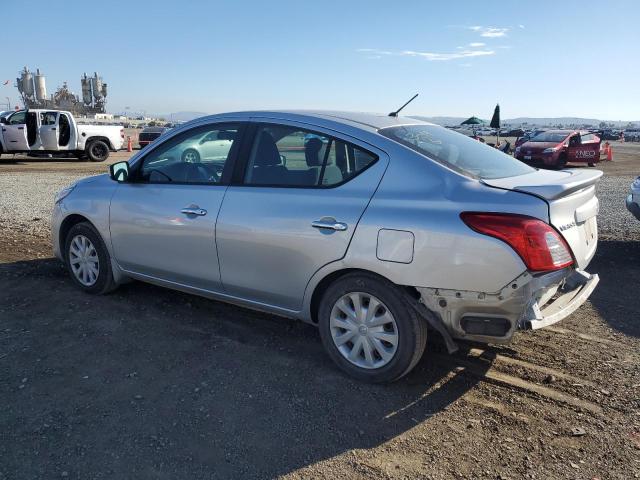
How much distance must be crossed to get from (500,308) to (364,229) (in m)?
0.89

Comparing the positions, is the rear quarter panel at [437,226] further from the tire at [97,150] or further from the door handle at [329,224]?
the tire at [97,150]

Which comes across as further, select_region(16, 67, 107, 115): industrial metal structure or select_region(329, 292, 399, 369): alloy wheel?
select_region(16, 67, 107, 115): industrial metal structure

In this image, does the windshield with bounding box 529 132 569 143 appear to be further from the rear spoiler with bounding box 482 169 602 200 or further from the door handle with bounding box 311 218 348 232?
the door handle with bounding box 311 218 348 232

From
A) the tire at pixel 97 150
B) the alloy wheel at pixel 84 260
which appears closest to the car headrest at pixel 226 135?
the alloy wheel at pixel 84 260

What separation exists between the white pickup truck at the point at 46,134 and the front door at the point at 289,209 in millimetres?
17906

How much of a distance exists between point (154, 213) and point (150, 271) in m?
0.52

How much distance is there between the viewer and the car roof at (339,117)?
3.61 meters

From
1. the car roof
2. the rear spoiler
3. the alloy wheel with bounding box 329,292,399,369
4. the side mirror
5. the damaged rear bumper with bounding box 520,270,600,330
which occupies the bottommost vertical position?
the alloy wheel with bounding box 329,292,399,369

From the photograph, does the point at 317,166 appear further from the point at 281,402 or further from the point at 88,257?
the point at 88,257

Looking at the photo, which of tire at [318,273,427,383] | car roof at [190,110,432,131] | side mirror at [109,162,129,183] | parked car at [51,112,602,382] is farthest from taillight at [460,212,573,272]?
side mirror at [109,162,129,183]

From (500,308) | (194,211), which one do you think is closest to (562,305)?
(500,308)

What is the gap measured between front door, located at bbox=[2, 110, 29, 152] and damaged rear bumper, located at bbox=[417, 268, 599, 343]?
63.5 feet

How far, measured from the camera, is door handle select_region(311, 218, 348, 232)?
3.25m

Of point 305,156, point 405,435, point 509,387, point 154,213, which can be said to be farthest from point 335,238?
point 154,213
